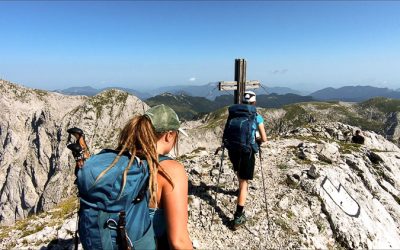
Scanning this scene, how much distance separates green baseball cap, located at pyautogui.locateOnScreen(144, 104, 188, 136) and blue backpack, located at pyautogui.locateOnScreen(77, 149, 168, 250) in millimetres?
676

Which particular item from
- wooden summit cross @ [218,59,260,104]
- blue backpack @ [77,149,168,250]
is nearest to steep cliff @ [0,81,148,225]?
wooden summit cross @ [218,59,260,104]

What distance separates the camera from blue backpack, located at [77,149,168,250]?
3.90m

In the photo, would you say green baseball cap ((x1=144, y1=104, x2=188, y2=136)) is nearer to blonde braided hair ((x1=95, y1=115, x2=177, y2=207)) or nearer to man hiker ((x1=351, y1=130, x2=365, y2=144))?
blonde braided hair ((x1=95, y1=115, x2=177, y2=207))

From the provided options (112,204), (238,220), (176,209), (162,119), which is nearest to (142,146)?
(162,119)

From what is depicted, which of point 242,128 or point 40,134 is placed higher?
point 242,128

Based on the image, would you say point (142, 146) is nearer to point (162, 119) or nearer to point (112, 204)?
point (162, 119)

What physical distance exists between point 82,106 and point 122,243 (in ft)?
421

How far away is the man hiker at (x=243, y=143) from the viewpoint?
10484 mm

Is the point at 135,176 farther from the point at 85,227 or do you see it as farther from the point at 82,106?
the point at 82,106

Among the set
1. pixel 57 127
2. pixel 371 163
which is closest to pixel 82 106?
pixel 57 127

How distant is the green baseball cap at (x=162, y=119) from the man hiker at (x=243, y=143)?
6.06 meters

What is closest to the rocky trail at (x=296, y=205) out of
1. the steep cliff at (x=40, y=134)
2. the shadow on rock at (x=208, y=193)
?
the shadow on rock at (x=208, y=193)

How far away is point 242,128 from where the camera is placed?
10445 mm

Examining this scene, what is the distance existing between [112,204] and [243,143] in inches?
280
